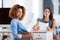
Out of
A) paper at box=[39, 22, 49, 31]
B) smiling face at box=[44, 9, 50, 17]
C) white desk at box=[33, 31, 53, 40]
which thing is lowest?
white desk at box=[33, 31, 53, 40]

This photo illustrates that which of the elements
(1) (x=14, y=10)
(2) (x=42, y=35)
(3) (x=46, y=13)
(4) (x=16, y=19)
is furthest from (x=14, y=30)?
(3) (x=46, y=13)

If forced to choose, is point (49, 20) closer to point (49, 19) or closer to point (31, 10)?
point (49, 19)

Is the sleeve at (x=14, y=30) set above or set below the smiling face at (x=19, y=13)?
below

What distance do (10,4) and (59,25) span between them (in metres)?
0.72

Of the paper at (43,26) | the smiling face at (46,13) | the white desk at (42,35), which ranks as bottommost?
the white desk at (42,35)

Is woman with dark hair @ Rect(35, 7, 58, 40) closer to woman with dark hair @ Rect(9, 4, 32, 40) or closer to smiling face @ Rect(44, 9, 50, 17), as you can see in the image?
smiling face @ Rect(44, 9, 50, 17)

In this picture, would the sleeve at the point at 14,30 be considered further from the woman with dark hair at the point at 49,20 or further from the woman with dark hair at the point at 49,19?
the woman with dark hair at the point at 49,19

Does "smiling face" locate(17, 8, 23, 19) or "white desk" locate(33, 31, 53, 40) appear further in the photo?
"smiling face" locate(17, 8, 23, 19)

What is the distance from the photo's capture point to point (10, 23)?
1921 millimetres

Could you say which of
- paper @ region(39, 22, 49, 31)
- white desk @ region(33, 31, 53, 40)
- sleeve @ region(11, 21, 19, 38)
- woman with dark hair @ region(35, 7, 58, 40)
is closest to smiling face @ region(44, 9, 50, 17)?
woman with dark hair @ region(35, 7, 58, 40)

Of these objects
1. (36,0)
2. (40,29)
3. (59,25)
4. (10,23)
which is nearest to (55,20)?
(59,25)

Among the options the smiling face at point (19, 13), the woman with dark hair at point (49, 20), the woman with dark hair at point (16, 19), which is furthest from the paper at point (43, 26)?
the smiling face at point (19, 13)

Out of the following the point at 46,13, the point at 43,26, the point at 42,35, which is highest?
the point at 46,13

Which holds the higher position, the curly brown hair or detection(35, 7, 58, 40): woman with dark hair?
the curly brown hair
